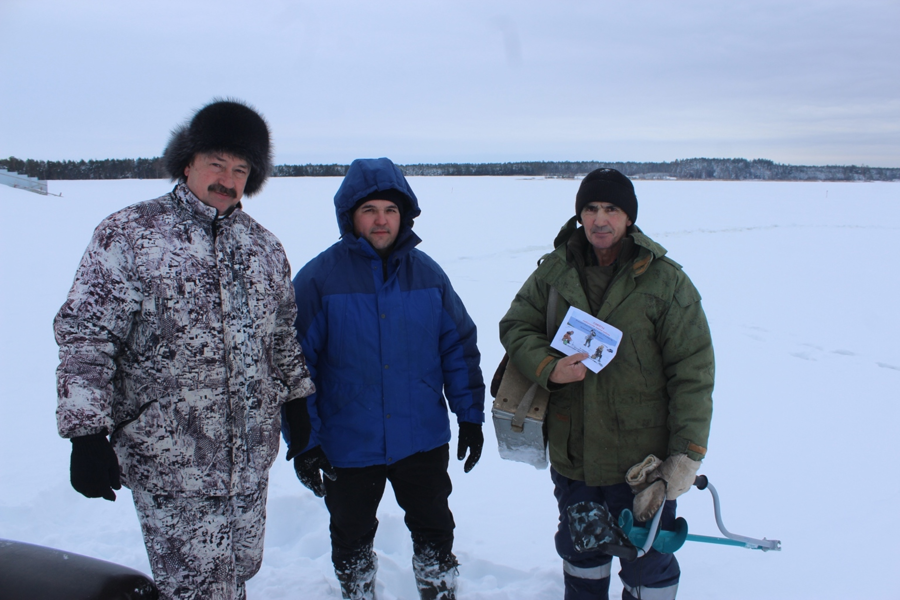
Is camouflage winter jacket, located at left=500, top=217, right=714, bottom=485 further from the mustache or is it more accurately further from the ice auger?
the mustache

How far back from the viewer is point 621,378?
75.7 inches

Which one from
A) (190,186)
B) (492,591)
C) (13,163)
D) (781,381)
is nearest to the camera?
(190,186)

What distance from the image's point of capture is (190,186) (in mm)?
1659

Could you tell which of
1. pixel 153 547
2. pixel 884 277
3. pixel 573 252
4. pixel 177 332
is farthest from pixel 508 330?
pixel 884 277

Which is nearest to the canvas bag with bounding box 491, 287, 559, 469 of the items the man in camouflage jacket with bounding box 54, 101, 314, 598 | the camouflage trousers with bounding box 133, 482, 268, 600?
the man in camouflage jacket with bounding box 54, 101, 314, 598

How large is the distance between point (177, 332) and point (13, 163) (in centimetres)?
4860

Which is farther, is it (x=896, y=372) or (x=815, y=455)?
(x=896, y=372)

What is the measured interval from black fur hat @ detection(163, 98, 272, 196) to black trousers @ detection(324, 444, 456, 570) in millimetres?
1234

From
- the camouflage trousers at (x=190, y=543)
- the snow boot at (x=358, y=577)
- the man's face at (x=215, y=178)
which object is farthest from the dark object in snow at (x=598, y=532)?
the man's face at (x=215, y=178)

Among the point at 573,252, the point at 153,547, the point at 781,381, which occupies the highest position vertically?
the point at 573,252

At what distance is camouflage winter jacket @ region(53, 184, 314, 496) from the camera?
1432 millimetres

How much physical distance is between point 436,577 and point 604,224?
5.10ft

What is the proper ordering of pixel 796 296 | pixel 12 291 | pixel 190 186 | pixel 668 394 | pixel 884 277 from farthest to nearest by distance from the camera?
Result: pixel 884 277 → pixel 796 296 → pixel 12 291 → pixel 668 394 → pixel 190 186

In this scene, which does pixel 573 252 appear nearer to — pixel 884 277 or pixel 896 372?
pixel 896 372
